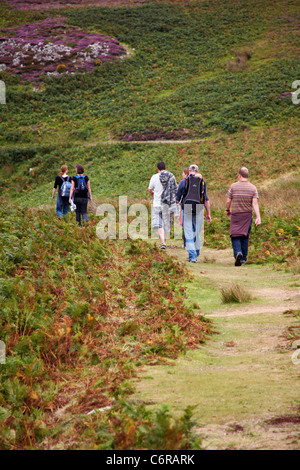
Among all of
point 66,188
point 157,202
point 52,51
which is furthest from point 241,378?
point 52,51

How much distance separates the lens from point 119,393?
13.8ft

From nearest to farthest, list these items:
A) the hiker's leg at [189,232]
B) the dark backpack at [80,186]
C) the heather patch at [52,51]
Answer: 1. the hiker's leg at [189,232]
2. the dark backpack at [80,186]
3. the heather patch at [52,51]

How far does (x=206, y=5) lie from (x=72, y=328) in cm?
7767

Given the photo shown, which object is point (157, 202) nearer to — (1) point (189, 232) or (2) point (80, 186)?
(1) point (189, 232)

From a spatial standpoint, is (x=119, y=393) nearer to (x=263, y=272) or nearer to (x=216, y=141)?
(x=263, y=272)

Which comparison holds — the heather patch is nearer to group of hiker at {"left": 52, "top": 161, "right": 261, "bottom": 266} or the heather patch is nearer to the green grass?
the green grass

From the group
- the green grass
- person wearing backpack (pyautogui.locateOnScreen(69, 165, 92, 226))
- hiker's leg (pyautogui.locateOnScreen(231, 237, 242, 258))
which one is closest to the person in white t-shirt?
hiker's leg (pyautogui.locateOnScreen(231, 237, 242, 258))

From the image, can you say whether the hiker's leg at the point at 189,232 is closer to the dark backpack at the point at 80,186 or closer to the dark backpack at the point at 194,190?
the dark backpack at the point at 194,190

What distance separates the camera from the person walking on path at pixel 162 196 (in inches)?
445

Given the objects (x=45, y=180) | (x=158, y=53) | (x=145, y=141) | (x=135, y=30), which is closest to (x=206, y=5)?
(x=135, y=30)

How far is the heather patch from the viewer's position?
55.6 metres

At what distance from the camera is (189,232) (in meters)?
11.0

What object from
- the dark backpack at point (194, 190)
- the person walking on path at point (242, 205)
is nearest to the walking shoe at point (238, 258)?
the person walking on path at point (242, 205)

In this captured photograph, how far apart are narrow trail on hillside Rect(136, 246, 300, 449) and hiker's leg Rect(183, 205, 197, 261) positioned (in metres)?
2.76
